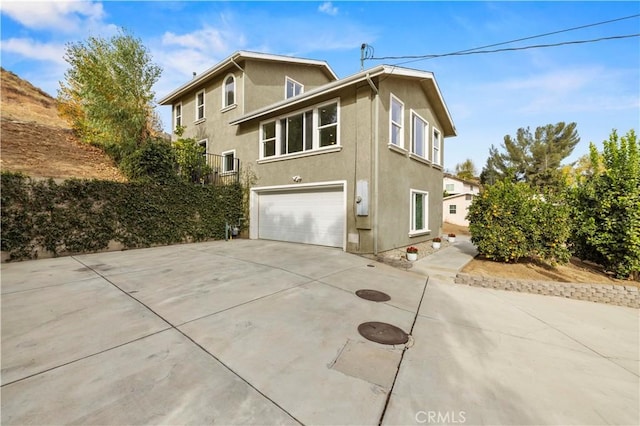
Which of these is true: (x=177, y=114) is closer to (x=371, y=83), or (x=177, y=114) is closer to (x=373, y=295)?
(x=371, y=83)

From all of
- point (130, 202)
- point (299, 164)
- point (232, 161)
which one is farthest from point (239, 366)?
point (232, 161)

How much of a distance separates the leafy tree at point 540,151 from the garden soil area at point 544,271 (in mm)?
22160

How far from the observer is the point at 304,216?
31.5 ft

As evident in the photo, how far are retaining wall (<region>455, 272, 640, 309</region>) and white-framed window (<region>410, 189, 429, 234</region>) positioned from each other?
468 centimetres

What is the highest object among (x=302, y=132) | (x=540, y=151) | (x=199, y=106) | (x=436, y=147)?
(x=199, y=106)

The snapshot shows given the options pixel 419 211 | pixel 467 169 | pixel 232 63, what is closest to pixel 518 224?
pixel 419 211

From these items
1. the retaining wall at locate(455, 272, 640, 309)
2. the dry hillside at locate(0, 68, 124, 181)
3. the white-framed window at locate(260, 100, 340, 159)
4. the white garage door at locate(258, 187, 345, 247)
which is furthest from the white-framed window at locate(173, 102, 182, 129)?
the retaining wall at locate(455, 272, 640, 309)

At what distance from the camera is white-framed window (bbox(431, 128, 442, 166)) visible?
12.5 meters

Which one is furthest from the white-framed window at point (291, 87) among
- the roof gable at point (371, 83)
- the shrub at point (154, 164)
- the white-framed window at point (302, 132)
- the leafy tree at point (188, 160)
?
the shrub at point (154, 164)

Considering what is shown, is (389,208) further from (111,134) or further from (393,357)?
(111,134)

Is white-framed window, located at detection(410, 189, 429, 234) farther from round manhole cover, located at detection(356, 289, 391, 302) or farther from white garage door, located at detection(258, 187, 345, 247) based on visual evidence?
round manhole cover, located at detection(356, 289, 391, 302)

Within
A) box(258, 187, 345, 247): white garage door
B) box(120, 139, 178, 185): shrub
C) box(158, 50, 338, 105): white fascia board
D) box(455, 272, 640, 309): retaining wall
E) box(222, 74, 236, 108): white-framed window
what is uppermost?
box(158, 50, 338, 105): white fascia board

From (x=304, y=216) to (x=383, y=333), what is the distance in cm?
676

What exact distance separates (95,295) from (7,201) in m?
5.25
